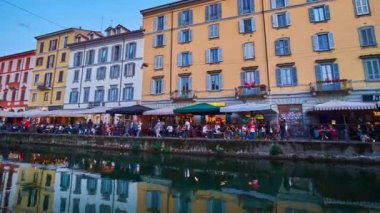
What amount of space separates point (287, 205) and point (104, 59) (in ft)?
98.6

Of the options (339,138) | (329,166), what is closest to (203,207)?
(329,166)

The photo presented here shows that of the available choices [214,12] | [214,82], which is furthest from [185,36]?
[214,82]

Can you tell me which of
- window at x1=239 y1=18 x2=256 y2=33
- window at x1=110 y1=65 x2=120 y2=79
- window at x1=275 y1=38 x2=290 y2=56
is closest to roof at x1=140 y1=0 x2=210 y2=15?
window at x1=239 y1=18 x2=256 y2=33

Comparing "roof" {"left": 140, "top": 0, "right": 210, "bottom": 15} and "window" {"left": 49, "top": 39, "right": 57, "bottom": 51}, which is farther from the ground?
"roof" {"left": 140, "top": 0, "right": 210, "bottom": 15}

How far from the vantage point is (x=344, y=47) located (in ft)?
66.8

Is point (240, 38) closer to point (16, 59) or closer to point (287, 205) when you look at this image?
point (287, 205)

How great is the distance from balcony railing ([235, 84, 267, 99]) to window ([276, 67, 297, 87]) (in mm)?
1433

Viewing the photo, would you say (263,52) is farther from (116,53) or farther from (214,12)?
(116,53)

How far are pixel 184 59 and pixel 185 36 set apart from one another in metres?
2.66

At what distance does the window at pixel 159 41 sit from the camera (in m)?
28.5

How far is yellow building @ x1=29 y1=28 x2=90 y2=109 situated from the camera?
35.3m

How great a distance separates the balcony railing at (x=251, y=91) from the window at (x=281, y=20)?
5.84 meters

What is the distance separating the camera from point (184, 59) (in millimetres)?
27000

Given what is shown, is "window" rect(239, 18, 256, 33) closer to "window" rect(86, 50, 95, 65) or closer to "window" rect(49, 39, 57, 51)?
"window" rect(86, 50, 95, 65)
